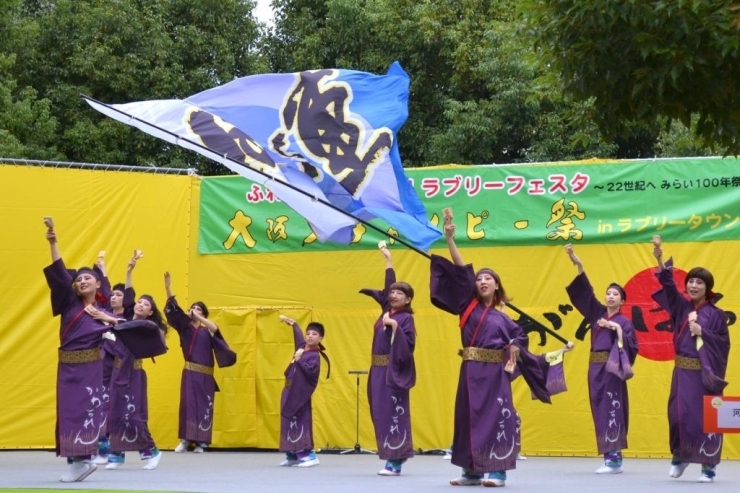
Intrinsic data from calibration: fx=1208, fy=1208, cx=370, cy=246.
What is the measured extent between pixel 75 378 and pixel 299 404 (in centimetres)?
333

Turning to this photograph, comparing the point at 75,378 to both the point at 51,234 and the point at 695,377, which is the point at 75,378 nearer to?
Result: the point at 51,234

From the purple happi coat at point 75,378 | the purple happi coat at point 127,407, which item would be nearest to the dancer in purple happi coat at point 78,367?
the purple happi coat at point 75,378

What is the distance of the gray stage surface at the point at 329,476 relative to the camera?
369 inches

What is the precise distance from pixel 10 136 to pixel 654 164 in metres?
9.43

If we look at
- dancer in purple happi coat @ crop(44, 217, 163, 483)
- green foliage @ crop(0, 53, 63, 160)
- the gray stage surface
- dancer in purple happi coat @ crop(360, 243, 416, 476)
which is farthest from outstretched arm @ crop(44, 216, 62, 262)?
green foliage @ crop(0, 53, 63, 160)

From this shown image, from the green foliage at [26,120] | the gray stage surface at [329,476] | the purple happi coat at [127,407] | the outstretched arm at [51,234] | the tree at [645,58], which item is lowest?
the gray stage surface at [329,476]

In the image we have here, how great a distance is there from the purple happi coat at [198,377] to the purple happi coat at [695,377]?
5.25 metres

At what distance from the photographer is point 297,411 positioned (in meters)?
12.5

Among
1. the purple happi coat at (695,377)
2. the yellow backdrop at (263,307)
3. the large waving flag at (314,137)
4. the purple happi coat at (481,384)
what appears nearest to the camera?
the purple happi coat at (481,384)

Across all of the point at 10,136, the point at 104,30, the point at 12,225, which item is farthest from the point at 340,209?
the point at 104,30

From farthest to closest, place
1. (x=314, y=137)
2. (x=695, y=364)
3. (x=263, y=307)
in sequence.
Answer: (x=263, y=307) → (x=695, y=364) → (x=314, y=137)

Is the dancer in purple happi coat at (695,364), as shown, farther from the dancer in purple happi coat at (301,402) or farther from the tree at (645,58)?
the dancer in purple happi coat at (301,402)

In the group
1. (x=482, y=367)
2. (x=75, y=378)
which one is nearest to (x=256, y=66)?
(x=75, y=378)

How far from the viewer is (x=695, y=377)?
1047cm
